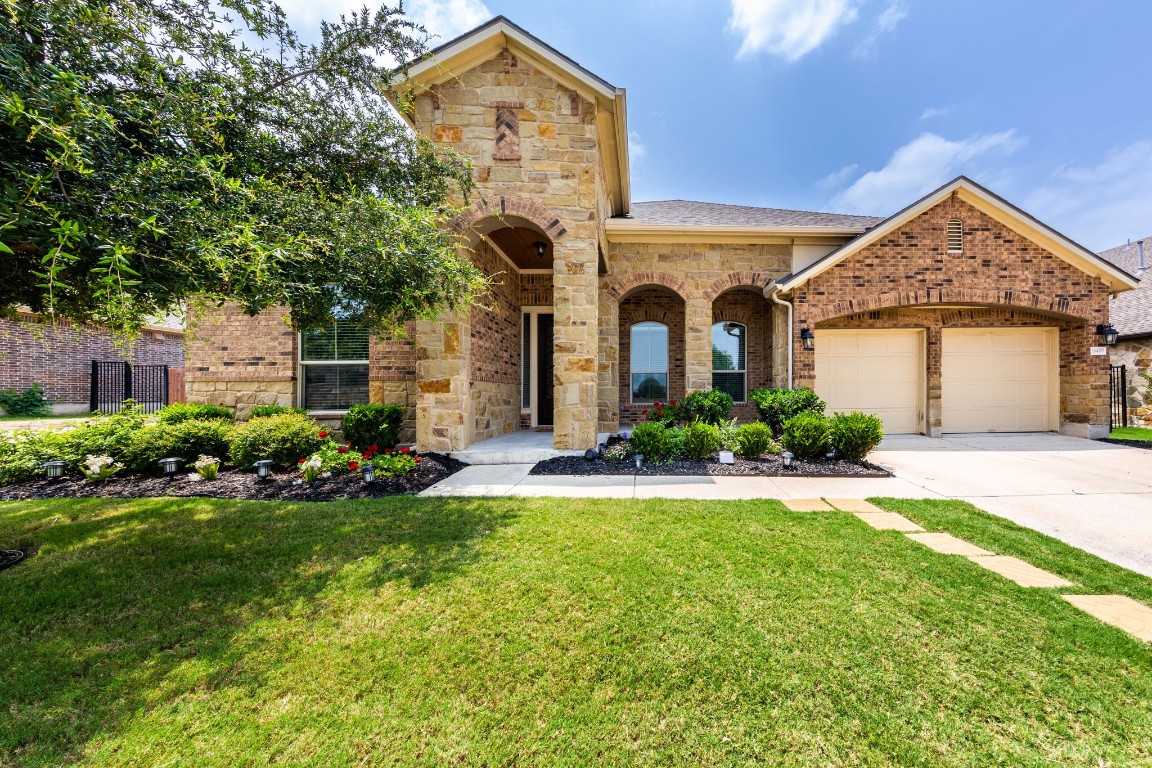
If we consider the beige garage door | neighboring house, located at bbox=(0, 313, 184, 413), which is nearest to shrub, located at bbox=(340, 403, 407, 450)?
neighboring house, located at bbox=(0, 313, 184, 413)

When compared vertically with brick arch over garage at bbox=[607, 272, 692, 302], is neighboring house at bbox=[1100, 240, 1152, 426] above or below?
below

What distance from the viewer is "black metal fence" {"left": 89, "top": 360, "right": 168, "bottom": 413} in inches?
530

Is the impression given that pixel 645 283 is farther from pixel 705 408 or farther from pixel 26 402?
pixel 26 402

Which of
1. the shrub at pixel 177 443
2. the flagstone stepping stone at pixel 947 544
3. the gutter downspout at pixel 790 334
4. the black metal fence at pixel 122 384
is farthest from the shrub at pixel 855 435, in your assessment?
the black metal fence at pixel 122 384

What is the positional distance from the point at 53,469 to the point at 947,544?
9348 millimetres

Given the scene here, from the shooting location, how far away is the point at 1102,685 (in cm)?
178

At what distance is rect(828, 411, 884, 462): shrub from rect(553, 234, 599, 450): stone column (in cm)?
359

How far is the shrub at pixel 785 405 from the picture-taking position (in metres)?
7.23

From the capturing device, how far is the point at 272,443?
17.9ft


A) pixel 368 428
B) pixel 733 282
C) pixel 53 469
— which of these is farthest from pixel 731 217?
pixel 53 469

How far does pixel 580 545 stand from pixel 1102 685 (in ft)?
8.61

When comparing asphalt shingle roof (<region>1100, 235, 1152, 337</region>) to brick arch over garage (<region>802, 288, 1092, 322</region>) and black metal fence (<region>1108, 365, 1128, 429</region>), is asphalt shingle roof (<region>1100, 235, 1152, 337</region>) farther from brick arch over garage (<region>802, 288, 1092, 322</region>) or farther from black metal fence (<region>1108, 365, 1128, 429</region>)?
brick arch over garage (<region>802, 288, 1092, 322</region>)

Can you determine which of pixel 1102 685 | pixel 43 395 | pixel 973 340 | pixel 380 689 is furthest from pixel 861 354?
pixel 43 395

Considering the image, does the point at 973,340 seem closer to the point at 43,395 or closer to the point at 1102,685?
the point at 1102,685
